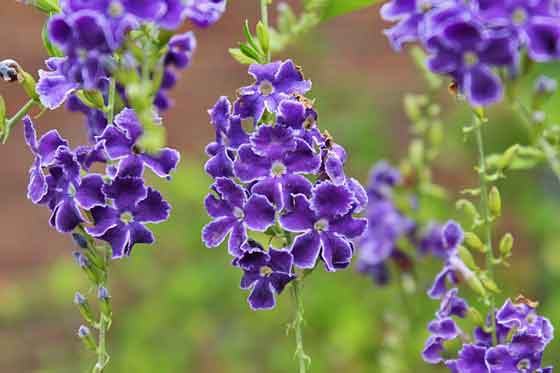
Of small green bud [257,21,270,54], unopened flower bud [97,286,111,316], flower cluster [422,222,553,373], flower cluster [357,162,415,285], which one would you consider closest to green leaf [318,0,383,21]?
small green bud [257,21,270,54]

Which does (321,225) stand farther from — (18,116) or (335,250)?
(18,116)

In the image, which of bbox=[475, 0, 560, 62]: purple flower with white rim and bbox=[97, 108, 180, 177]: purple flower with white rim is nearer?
bbox=[475, 0, 560, 62]: purple flower with white rim

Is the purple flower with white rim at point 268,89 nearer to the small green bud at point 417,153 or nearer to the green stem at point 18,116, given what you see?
the green stem at point 18,116

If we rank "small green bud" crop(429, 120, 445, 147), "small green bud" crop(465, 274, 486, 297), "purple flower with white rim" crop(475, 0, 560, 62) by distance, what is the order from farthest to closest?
"small green bud" crop(429, 120, 445, 147)
"small green bud" crop(465, 274, 486, 297)
"purple flower with white rim" crop(475, 0, 560, 62)

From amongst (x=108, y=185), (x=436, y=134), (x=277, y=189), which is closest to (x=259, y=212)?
(x=277, y=189)

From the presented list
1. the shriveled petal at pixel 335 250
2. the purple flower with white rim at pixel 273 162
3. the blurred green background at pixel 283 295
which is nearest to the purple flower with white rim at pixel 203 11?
the purple flower with white rim at pixel 273 162

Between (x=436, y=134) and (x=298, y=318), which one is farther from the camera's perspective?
(x=436, y=134)

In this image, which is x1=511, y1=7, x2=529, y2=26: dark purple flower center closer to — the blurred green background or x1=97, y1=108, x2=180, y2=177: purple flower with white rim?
x1=97, y1=108, x2=180, y2=177: purple flower with white rim
